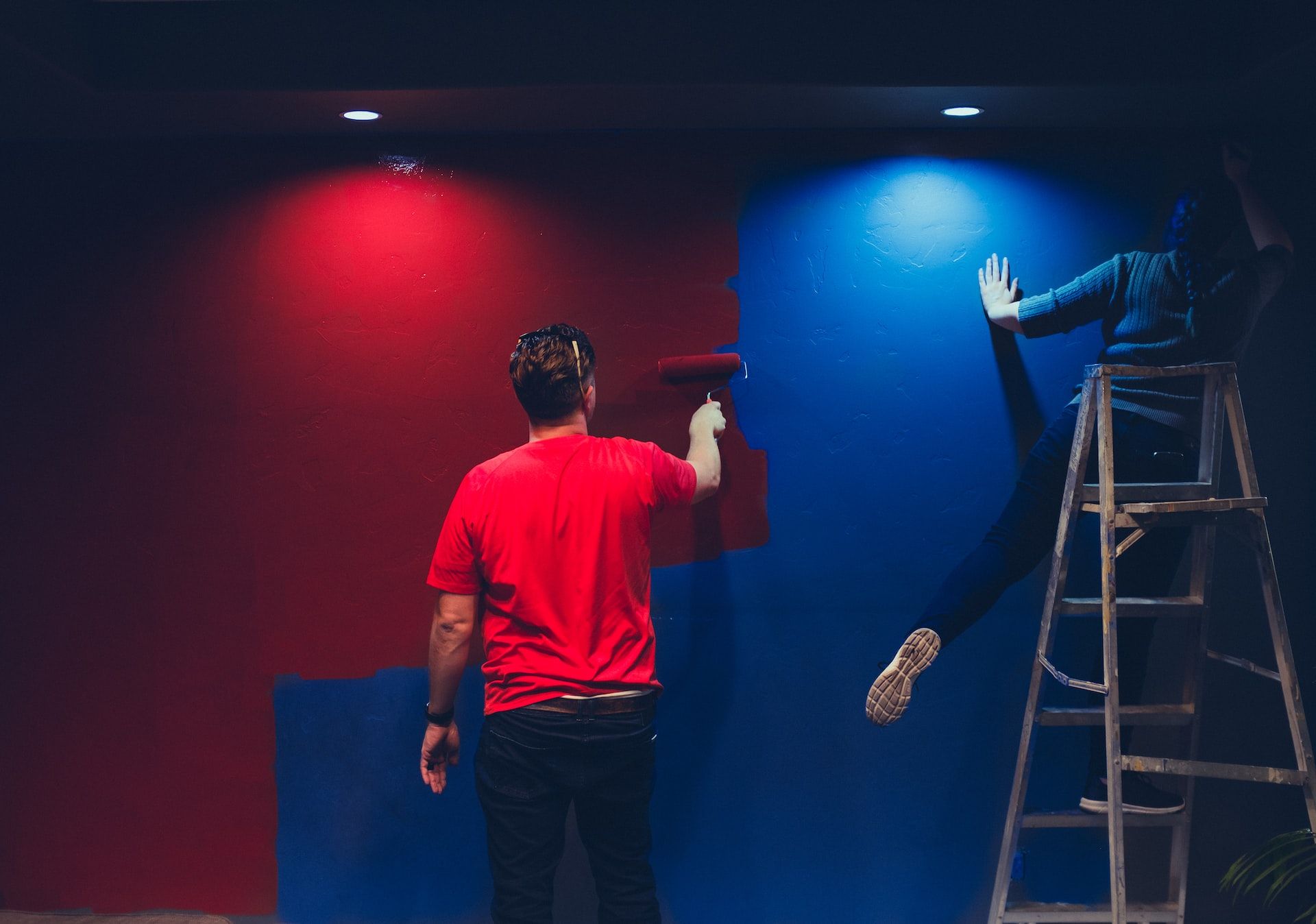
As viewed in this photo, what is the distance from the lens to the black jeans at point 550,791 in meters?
1.72

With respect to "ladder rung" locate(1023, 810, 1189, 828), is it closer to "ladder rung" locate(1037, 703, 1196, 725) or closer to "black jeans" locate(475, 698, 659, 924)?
"ladder rung" locate(1037, 703, 1196, 725)

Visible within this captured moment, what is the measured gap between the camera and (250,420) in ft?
7.81

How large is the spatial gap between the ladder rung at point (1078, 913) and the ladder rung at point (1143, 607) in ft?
2.35

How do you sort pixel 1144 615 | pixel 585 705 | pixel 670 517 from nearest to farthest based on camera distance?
pixel 585 705, pixel 1144 615, pixel 670 517

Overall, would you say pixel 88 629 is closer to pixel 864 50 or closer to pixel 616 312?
pixel 616 312

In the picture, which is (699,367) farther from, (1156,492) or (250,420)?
(250,420)

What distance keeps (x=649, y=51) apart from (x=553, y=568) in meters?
1.26

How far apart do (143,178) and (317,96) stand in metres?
0.64

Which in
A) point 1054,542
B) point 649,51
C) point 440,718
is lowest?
point 440,718

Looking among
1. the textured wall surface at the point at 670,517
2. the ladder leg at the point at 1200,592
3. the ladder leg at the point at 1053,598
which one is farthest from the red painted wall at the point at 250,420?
the ladder leg at the point at 1200,592

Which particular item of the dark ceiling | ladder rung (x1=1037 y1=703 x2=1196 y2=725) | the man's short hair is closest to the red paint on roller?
the man's short hair

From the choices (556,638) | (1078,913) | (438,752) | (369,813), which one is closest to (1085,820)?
(1078,913)

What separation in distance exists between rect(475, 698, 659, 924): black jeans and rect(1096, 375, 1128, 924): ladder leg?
993 millimetres

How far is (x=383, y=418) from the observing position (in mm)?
2375
